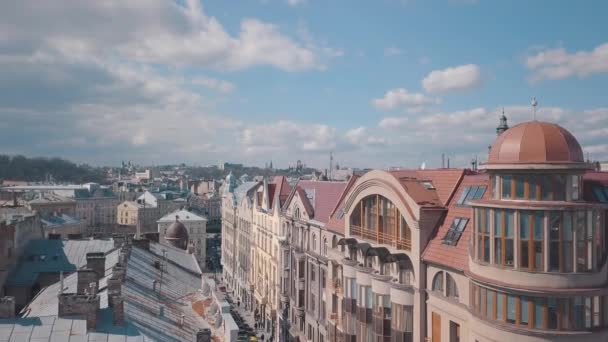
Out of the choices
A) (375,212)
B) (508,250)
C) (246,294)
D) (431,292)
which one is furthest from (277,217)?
(508,250)

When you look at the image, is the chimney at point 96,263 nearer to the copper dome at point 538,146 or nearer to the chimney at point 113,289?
the chimney at point 113,289

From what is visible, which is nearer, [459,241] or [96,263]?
[459,241]

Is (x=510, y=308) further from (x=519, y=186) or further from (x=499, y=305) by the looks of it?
(x=519, y=186)

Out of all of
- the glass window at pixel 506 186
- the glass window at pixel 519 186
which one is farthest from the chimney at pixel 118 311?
the glass window at pixel 519 186

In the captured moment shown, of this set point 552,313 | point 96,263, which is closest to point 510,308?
point 552,313

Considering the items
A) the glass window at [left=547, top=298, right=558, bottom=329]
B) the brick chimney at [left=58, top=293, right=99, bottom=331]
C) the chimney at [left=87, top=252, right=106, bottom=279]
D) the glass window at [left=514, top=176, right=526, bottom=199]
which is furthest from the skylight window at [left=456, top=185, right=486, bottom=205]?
the chimney at [left=87, top=252, right=106, bottom=279]

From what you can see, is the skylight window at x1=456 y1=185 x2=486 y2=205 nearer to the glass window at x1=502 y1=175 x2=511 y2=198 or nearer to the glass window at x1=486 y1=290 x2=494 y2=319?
the glass window at x1=502 y1=175 x2=511 y2=198
